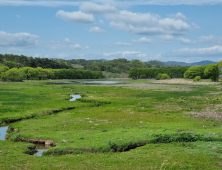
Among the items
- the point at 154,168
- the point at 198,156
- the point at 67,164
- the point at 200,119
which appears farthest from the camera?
the point at 200,119

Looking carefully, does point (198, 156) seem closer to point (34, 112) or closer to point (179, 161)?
point (179, 161)

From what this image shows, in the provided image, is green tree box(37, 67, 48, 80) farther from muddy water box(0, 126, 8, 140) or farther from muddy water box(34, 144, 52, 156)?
muddy water box(34, 144, 52, 156)

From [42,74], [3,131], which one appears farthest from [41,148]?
[42,74]

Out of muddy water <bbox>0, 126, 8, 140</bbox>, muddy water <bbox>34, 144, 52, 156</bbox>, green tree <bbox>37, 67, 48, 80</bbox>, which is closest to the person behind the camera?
muddy water <bbox>34, 144, 52, 156</bbox>

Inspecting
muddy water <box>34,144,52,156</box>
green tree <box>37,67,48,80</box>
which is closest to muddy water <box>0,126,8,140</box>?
muddy water <box>34,144,52,156</box>

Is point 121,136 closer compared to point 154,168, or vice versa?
point 154,168

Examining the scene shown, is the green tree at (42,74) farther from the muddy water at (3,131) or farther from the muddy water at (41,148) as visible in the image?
the muddy water at (41,148)

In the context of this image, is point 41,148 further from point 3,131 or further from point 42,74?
point 42,74

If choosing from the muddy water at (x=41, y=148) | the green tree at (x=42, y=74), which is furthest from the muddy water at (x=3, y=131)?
the green tree at (x=42, y=74)

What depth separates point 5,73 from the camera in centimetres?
13850

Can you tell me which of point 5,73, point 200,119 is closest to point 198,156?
point 200,119

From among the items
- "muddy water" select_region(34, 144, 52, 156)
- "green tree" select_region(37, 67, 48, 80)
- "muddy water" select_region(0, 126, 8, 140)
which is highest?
"green tree" select_region(37, 67, 48, 80)

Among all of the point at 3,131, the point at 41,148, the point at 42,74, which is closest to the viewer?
the point at 41,148

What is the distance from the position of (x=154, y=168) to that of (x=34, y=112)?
24.8 m
